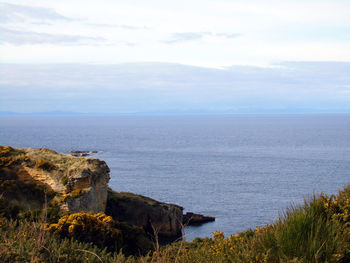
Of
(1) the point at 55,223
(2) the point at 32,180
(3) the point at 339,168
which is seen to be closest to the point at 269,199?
(3) the point at 339,168

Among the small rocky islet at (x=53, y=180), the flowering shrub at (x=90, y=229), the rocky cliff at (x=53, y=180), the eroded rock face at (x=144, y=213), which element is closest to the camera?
the flowering shrub at (x=90, y=229)

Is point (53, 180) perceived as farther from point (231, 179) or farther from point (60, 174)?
point (231, 179)

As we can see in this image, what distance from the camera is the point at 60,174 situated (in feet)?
90.6

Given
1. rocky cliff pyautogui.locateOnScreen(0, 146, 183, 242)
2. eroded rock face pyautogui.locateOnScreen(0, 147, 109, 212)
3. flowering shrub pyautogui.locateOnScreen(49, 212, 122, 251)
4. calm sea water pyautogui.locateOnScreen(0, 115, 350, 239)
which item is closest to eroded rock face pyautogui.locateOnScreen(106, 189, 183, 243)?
calm sea water pyautogui.locateOnScreen(0, 115, 350, 239)

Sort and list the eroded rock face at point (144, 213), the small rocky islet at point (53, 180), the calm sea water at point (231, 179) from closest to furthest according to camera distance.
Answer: the small rocky islet at point (53, 180) < the eroded rock face at point (144, 213) < the calm sea water at point (231, 179)

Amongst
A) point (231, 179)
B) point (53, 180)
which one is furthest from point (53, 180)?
point (231, 179)

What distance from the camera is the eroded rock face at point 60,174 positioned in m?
26.5

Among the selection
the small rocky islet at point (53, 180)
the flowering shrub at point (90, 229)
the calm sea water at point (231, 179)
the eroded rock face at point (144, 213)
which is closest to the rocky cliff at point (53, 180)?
the small rocky islet at point (53, 180)

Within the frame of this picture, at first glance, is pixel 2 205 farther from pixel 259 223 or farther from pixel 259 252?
pixel 259 223

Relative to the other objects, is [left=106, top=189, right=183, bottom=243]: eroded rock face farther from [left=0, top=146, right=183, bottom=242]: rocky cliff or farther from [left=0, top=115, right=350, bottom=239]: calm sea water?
[left=0, top=146, right=183, bottom=242]: rocky cliff

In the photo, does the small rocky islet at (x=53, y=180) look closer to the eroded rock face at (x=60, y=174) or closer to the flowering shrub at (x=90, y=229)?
the eroded rock face at (x=60, y=174)

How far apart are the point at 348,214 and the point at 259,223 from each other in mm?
37311

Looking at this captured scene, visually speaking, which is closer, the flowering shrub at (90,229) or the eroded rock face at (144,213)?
the flowering shrub at (90,229)

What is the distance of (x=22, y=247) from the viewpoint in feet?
24.5
